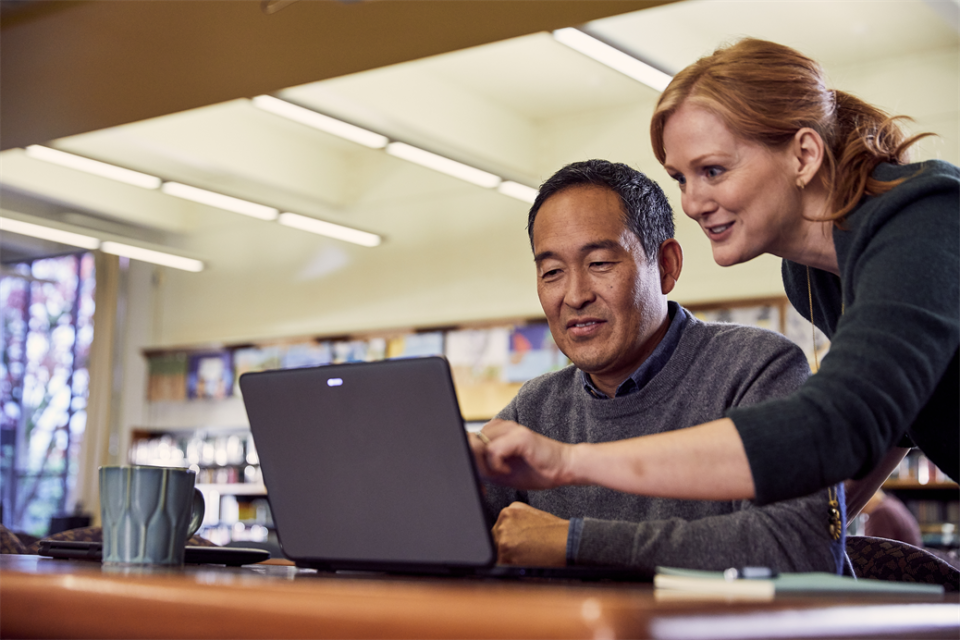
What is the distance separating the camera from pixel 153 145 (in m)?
7.08

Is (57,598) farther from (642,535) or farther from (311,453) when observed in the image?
(642,535)

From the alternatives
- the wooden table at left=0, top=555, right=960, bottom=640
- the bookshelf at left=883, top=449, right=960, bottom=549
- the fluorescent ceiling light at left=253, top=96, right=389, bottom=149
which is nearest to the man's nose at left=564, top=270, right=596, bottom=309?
the wooden table at left=0, top=555, right=960, bottom=640

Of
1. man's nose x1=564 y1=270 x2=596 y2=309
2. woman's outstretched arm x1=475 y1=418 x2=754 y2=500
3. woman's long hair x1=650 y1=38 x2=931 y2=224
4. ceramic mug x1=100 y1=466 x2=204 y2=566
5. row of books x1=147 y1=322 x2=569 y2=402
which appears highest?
row of books x1=147 y1=322 x2=569 y2=402

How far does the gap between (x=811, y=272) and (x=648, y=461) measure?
59 centimetres

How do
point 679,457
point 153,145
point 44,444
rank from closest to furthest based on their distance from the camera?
point 679,457 → point 153,145 → point 44,444

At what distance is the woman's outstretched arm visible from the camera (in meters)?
0.90

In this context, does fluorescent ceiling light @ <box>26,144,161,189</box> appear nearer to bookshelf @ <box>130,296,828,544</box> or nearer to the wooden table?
bookshelf @ <box>130,296,828,544</box>

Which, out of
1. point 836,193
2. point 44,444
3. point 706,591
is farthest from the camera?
point 44,444

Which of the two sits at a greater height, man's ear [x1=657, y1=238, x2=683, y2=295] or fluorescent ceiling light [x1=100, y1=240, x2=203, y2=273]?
fluorescent ceiling light [x1=100, y1=240, x2=203, y2=273]

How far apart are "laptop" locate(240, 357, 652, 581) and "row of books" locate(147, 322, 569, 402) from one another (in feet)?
17.1

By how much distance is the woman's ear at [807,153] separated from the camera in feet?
3.91

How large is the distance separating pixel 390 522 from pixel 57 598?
302 millimetres

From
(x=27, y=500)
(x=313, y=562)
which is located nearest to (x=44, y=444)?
(x=27, y=500)

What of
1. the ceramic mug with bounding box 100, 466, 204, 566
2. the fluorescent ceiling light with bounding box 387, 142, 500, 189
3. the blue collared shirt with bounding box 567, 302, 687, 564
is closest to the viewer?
the ceramic mug with bounding box 100, 466, 204, 566
